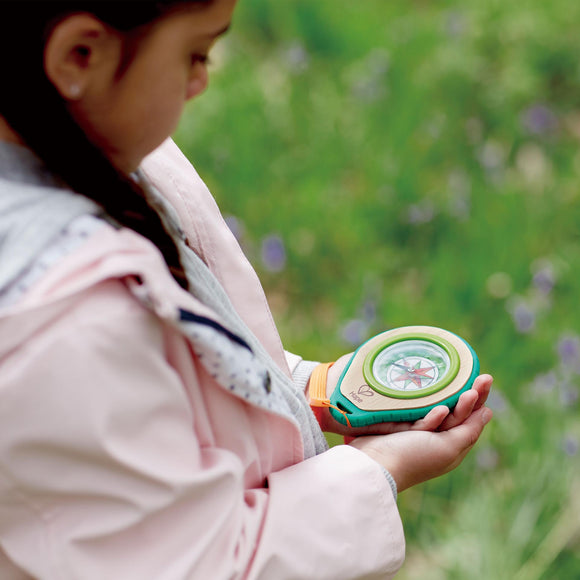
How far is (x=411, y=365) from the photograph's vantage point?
1.19 meters

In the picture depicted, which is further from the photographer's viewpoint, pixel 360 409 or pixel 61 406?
pixel 360 409

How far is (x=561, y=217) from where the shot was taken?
2.31 meters

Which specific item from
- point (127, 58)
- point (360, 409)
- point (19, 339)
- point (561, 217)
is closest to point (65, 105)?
point (127, 58)

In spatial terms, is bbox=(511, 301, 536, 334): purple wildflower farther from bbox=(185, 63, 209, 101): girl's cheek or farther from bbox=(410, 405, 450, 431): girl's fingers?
bbox=(185, 63, 209, 101): girl's cheek

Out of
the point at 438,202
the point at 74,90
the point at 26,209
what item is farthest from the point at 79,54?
the point at 438,202

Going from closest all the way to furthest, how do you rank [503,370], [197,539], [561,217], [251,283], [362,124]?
[197,539] → [251,283] → [503,370] → [561,217] → [362,124]

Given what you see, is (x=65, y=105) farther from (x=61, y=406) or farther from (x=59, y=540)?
(x=59, y=540)

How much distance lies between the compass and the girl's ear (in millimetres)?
593

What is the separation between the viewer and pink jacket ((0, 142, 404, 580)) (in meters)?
0.68

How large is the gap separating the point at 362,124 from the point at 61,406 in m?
2.09

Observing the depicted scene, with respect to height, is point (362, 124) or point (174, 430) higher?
point (174, 430)

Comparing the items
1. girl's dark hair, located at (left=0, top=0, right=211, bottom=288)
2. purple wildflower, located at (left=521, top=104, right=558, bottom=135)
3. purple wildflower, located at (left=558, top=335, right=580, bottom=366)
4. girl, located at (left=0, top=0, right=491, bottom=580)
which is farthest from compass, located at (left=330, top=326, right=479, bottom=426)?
purple wildflower, located at (left=521, top=104, right=558, bottom=135)

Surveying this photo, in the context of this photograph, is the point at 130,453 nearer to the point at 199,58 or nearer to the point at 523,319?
the point at 199,58

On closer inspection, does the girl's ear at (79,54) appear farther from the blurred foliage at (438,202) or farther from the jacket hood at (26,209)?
the blurred foliage at (438,202)
